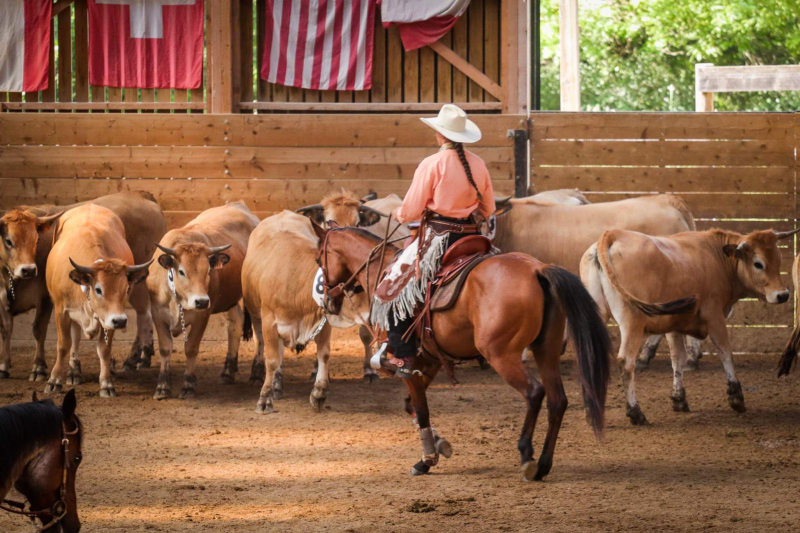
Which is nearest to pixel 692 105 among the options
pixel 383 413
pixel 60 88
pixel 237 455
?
pixel 60 88

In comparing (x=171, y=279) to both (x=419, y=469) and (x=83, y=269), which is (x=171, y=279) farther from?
(x=419, y=469)

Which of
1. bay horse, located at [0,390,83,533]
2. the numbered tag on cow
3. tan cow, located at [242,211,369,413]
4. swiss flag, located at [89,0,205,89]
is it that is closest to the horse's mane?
bay horse, located at [0,390,83,533]

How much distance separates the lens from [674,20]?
24.0m

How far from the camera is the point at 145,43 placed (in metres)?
13.9

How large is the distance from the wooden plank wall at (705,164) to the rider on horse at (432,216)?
6.22 m

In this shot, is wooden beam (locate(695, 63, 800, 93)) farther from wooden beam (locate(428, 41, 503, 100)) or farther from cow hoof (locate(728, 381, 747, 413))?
cow hoof (locate(728, 381, 747, 413))

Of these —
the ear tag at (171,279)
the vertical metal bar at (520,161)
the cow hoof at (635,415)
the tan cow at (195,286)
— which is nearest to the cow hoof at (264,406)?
the tan cow at (195,286)

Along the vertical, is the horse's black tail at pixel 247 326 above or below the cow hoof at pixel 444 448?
above

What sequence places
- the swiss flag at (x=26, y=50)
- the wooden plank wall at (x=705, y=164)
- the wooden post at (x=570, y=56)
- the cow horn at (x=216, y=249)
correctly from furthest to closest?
the wooden post at (x=570, y=56), the swiss flag at (x=26, y=50), the wooden plank wall at (x=705, y=164), the cow horn at (x=216, y=249)

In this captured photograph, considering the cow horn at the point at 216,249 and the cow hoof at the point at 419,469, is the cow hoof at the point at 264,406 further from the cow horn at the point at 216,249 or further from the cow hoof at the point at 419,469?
the cow hoof at the point at 419,469

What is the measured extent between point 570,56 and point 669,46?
5.09 meters

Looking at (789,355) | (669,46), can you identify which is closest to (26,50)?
(789,355)

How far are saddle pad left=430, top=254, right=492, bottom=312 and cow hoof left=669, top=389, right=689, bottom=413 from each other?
10.4 feet

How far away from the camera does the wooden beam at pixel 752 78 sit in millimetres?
14086
